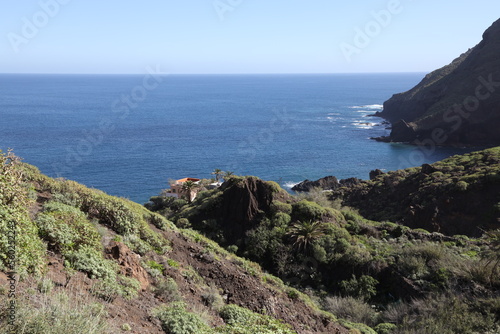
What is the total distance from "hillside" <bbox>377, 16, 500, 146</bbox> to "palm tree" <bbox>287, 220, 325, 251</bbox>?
82.2 m

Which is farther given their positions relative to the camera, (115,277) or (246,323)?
(246,323)

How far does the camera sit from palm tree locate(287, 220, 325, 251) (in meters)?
20.8

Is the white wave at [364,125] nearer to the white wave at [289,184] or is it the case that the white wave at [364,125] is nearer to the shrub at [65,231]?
the white wave at [289,184]

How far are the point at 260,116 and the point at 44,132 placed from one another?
70373 millimetres

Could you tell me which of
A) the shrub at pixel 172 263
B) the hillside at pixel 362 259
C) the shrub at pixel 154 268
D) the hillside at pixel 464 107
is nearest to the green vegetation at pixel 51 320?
the shrub at pixel 154 268

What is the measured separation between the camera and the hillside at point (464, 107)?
295ft

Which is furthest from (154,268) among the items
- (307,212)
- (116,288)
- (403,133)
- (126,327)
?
(403,133)

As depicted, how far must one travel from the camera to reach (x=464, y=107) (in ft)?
307

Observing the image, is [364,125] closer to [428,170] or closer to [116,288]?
[428,170]

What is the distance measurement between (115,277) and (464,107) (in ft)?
335

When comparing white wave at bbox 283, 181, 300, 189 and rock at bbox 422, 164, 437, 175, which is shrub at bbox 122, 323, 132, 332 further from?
white wave at bbox 283, 181, 300, 189

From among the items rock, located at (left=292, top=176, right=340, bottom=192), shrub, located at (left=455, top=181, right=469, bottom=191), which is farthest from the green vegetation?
rock, located at (left=292, top=176, right=340, bottom=192)

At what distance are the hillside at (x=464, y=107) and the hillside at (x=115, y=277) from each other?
298 ft

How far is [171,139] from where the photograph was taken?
97.5 meters
